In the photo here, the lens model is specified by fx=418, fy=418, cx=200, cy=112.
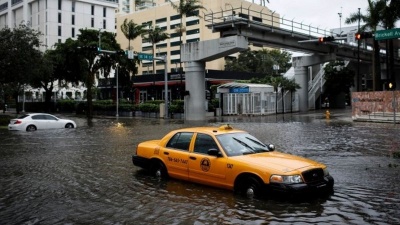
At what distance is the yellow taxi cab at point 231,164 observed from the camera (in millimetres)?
7621

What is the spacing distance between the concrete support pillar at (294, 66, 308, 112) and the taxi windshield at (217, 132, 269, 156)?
42949 mm

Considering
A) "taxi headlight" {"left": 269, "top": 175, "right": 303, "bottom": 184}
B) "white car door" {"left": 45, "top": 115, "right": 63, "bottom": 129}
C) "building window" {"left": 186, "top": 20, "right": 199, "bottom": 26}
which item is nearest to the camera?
"taxi headlight" {"left": 269, "top": 175, "right": 303, "bottom": 184}

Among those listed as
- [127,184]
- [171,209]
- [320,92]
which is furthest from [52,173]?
[320,92]

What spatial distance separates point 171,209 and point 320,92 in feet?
171

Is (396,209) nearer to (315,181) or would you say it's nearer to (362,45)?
(315,181)

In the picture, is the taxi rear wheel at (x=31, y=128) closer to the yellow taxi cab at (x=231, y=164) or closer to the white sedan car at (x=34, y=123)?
the white sedan car at (x=34, y=123)

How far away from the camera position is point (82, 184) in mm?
9734

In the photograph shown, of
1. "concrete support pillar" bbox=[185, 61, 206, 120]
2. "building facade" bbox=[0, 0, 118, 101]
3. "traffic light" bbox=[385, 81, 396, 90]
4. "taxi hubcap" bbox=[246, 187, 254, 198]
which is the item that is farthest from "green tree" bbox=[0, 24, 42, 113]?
"building facade" bbox=[0, 0, 118, 101]

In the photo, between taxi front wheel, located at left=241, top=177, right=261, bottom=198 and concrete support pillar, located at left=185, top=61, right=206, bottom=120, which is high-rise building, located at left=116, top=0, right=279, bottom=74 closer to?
concrete support pillar, located at left=185, top=61, right=206, bottom=120

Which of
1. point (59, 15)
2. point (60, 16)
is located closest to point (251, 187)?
point (59, 15)

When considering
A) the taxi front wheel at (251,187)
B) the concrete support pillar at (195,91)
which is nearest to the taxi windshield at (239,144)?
the taxi front wheel at (251,187)

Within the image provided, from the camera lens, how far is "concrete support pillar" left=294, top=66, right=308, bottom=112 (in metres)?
50.7

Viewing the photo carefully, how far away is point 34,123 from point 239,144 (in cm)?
2175

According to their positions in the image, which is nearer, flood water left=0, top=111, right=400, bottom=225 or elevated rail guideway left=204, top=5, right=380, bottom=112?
flood water left=0, top=111, right=400, bottom=225
